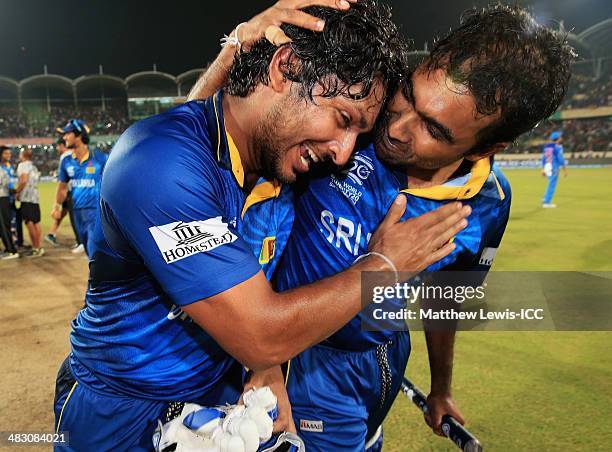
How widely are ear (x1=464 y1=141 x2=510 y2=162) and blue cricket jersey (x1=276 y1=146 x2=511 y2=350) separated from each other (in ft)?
0.13

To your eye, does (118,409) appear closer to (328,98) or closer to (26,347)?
(328,98)

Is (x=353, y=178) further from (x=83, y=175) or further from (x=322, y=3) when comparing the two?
(x=83, y=175)

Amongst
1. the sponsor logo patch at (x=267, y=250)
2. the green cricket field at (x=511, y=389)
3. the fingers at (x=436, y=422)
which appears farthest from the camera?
the green cricket field at (x=511, y=389)

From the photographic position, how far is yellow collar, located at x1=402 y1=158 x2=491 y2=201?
2.11 metres

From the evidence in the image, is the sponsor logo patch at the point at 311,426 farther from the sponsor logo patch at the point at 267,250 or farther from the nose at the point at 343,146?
the nose at the point at 343,146

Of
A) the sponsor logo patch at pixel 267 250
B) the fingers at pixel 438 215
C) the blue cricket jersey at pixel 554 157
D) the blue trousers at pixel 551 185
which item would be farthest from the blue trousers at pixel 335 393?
the blue cricket jersey at pixel 554 157

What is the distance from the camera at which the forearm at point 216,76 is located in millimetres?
2055

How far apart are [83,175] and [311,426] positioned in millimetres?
7256

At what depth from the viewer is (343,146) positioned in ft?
5.75

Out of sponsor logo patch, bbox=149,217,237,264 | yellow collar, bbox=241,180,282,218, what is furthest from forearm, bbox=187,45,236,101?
sponsor logo patch, bbox=149,217,237,264

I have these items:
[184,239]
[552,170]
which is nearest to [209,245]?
[184,239]

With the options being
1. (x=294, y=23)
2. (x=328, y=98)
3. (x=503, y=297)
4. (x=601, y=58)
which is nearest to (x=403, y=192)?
(x=328, y=98)

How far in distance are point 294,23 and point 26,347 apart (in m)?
4.96

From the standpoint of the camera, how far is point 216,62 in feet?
7.13
